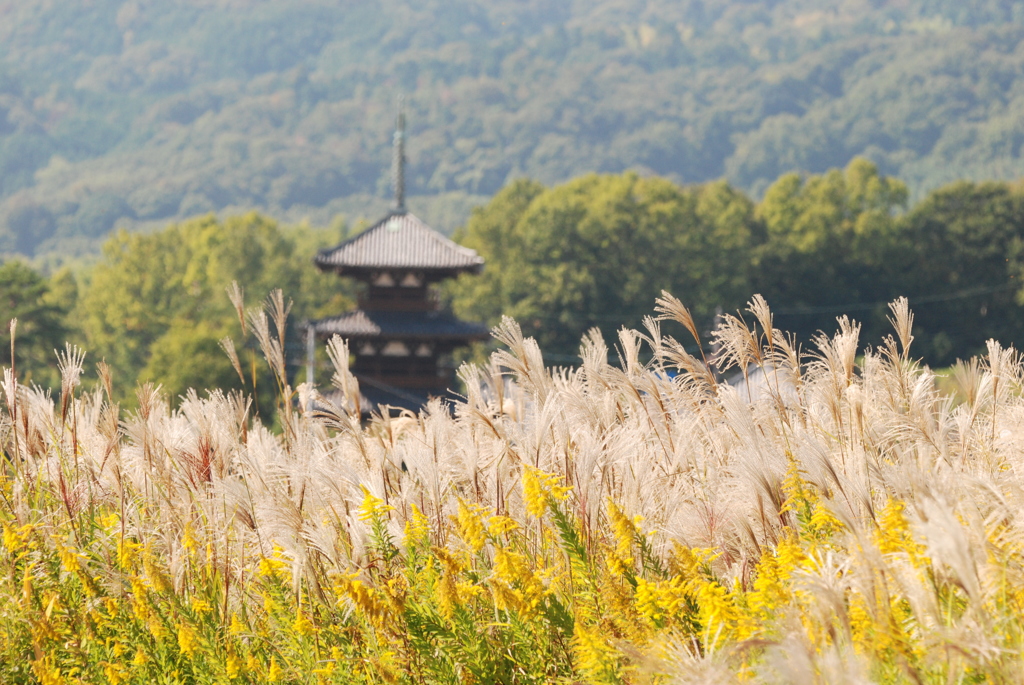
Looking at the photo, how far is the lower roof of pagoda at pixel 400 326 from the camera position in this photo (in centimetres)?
2441

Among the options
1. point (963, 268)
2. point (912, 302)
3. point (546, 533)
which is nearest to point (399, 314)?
point (546, 533)

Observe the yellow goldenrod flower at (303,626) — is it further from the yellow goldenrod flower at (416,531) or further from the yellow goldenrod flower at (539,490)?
the yellow goldenrod flower at (539,490)

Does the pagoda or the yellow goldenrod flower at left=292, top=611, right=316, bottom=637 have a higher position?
the yellow goldenrod flower at left=292, top=611, right=316, bottom=637

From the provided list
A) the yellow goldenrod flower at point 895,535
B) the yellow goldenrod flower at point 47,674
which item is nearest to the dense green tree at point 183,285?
the yellow goldenrod flower at point 47,674

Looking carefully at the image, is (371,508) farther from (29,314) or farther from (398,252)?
(29,314)

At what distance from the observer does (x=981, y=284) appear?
4481 centimetres

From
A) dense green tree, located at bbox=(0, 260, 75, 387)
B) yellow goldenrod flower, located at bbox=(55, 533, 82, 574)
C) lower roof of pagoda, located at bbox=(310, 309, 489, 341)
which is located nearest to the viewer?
yellow goldenrod flower, located at bbox=(55, 533, 82, 574)

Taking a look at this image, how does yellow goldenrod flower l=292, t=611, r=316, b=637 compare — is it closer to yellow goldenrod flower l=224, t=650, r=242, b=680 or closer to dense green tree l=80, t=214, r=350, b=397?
yellow goldenrod flower l=224, t=650, r=242, b=680

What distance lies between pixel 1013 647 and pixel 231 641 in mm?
2048

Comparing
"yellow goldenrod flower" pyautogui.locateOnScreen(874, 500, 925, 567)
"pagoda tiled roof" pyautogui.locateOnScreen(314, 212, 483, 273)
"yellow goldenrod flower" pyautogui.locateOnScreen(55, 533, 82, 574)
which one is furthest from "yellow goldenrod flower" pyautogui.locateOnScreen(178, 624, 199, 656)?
"pagoda tiled roof" pyautogui.locateOnScreen(314, 212, 483, 273)

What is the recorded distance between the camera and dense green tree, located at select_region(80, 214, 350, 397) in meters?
50.0

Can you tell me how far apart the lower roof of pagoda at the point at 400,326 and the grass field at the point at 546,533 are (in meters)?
20.2

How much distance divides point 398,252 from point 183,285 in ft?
105

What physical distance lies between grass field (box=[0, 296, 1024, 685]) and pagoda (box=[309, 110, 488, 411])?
20.4m
